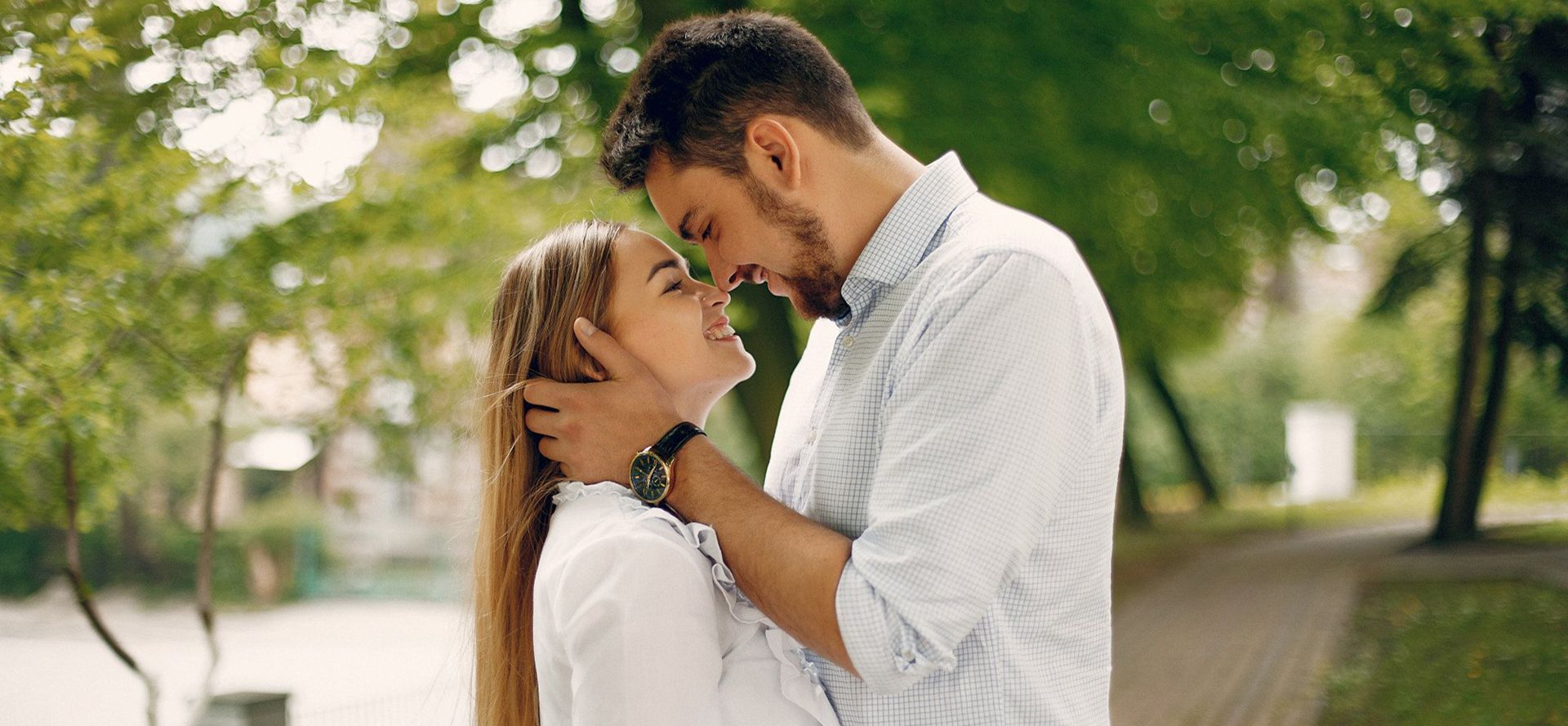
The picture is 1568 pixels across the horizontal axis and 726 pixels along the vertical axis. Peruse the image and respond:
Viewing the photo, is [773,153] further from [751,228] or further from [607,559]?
[607,559]

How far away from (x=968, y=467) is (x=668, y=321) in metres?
0.78

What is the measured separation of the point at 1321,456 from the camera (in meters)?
23.3

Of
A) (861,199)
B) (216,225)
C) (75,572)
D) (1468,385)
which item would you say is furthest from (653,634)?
(1468,385)

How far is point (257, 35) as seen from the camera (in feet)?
21.1

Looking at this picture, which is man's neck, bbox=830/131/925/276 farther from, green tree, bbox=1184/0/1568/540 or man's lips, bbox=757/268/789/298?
green tree, bbox=1184/0/1568/540

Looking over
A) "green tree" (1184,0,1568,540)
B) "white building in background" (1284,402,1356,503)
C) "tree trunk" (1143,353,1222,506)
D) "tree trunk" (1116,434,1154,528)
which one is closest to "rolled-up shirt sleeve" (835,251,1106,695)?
"green tree" (1184,0,1568,540)

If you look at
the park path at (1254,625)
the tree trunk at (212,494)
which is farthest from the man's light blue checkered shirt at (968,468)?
the park path at (1254,625)

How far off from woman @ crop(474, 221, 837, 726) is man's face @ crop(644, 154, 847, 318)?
0.20 metres

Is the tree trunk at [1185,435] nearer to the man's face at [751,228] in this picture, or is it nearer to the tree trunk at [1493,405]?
the tree trunk at [1493,405]

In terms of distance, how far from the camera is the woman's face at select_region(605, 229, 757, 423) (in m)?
2.19

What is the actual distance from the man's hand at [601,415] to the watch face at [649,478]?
1.0 inches

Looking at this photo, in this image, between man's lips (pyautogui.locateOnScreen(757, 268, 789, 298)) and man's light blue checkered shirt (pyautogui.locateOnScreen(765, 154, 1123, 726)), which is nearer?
man's light blue checkered shirt (pyautogui.locateOnScreen(765, 154, 1123, 726))

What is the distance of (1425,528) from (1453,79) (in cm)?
800

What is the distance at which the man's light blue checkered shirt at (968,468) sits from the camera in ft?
5.19
